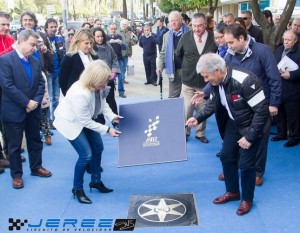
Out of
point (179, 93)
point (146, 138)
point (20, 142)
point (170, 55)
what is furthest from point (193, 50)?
point (20, 142)

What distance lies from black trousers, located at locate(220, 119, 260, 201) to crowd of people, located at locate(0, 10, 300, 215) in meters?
0.01

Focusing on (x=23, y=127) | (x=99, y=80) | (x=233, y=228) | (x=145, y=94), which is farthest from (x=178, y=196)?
(x=145, y=94)

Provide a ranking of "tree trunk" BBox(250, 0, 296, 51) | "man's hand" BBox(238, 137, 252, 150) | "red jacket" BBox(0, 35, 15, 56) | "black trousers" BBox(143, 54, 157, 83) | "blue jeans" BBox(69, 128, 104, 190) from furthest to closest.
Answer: "black trousers" BBox(143, 54, 157, 83)
"tree trunk" BBox(250, 0, 296, 51)
"red jacket" BBox(0, 35, 15, 56)
"blue jeans" BBox(69, 128, 104, 190)
"man's hand" BBox(238, 137, 252, 150)

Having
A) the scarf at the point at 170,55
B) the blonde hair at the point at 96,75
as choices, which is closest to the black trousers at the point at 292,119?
the scarf at the point at 170,55

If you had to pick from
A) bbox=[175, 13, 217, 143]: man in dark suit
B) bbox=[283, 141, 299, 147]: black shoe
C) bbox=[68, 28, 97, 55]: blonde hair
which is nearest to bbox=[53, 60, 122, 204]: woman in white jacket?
bbox=[68, 28, 97, 55]: blonde hair

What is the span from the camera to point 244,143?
3.82m

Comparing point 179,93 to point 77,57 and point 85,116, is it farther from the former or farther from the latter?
point 85,116

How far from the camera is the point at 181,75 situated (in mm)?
6559

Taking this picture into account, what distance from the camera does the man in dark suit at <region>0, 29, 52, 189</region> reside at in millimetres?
4711

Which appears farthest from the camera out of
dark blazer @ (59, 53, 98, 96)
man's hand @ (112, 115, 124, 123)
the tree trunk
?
the tree trunk

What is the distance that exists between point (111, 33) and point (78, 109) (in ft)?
21.9

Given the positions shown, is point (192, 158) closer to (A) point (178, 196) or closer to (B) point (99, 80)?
(A) point (178, 196)

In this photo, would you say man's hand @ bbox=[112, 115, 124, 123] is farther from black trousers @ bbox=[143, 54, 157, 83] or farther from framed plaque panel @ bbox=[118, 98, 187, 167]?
black trousers @ bbox=[143, 54, 157, 83]

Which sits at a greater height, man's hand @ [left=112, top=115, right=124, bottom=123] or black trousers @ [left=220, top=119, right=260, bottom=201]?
man's hand @ [left=112, top=115, right=124, bottom=123]
